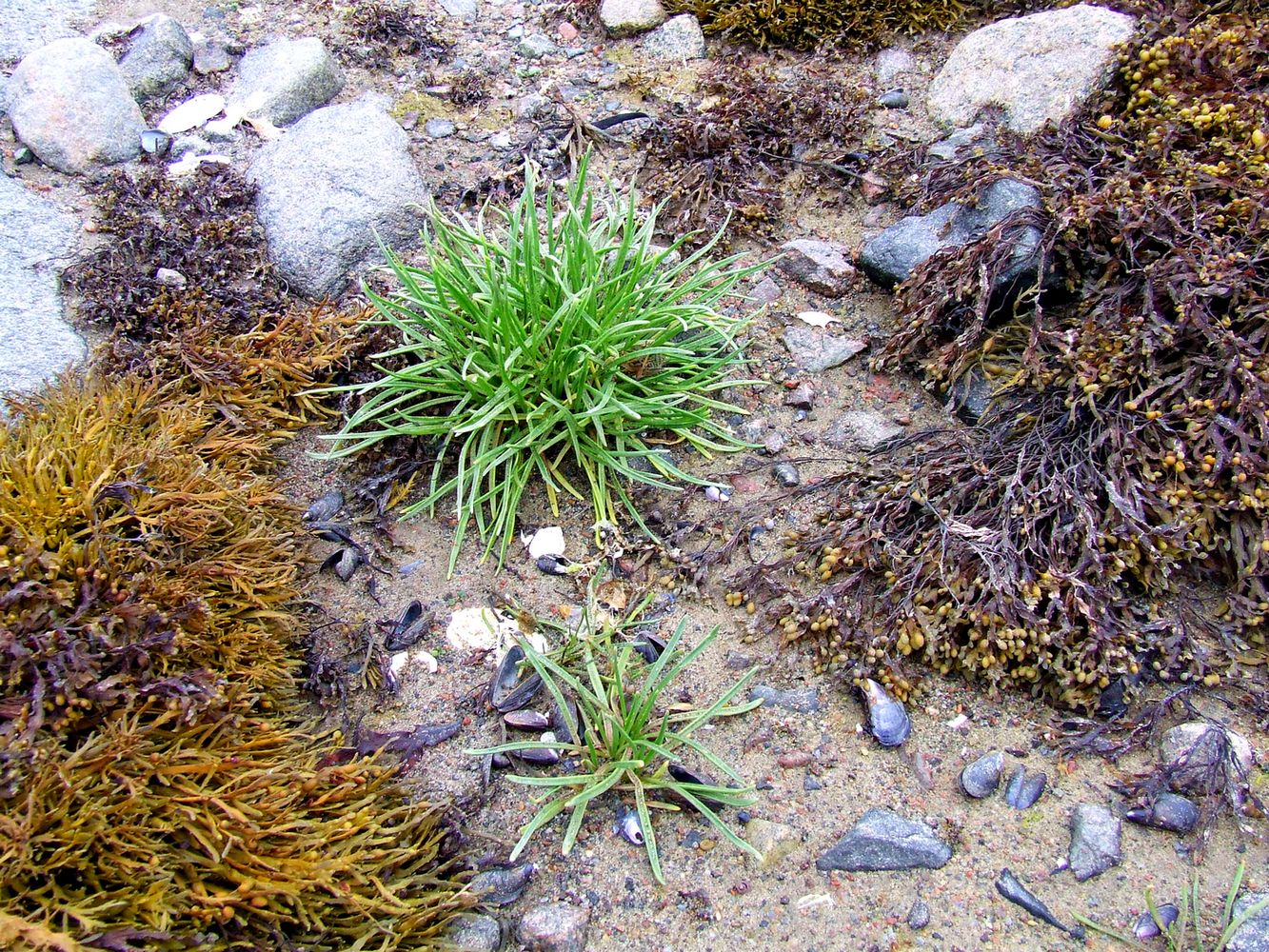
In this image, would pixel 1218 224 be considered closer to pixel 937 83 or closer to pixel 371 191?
pixel 937 83

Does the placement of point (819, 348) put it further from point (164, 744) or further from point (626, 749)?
point (164, 744)

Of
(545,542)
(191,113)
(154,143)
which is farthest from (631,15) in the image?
(545,542)

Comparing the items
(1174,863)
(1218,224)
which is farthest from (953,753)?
(1218,224)

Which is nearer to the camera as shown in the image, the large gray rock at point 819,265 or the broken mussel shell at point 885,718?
the broken mussel shell at point 885,718

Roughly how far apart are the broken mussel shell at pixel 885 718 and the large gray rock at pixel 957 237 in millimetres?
1752

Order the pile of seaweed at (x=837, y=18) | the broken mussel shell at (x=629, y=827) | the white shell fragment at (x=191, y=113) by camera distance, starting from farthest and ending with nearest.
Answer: the pile of seaweed at (x=837, y=18) → the white shell fragment at (x=191, y=113) → the broken mussel shell at (x=629, y=827)

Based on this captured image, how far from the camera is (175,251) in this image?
13.5 ft

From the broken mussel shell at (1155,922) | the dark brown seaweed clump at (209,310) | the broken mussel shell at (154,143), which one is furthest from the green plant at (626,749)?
the broken mussel shell at (154,143)

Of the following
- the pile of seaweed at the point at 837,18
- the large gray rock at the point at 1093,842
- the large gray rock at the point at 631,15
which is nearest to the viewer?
the large gray rock at the point at 1093,842

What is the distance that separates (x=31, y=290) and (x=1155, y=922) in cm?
476

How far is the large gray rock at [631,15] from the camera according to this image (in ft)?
18.3

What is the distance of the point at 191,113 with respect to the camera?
491 cm

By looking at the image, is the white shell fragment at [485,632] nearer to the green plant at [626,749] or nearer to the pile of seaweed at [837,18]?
the green plant at [626,749]

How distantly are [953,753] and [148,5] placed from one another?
6.43 m
